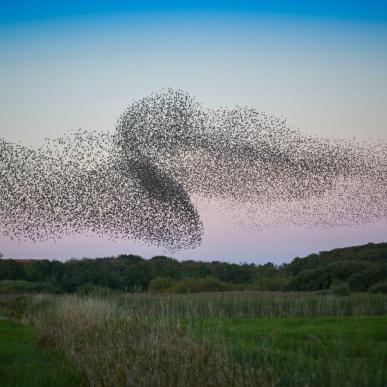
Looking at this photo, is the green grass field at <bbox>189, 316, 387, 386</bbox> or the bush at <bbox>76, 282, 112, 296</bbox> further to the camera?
the bush at <bbox>76, 282, 112, 296</bbox>

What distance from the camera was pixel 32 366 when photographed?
1345cm

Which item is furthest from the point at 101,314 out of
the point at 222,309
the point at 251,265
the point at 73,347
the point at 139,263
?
the point at 251,265

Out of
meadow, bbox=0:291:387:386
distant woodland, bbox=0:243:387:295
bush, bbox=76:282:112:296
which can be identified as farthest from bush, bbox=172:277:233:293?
meadow, bbox=0:291:387:386

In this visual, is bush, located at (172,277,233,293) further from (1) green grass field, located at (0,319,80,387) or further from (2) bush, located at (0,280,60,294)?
(1) green grass field, located at (0,319,80,387)

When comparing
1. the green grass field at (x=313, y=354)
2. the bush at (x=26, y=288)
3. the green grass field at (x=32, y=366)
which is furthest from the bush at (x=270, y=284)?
the green grass field at (x=32, y=366)

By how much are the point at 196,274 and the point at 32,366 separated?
52.6 m

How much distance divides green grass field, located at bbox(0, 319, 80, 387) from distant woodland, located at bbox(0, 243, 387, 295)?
Result: 897 inches

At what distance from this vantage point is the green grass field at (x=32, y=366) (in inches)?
445

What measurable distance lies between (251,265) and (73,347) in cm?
5831

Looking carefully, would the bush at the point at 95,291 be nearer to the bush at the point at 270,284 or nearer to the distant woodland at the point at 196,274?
the distant woodland at the point at 196,274

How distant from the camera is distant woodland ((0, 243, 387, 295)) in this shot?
46781mm

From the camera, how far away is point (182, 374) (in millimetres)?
7156

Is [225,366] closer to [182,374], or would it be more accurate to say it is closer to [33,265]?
[182,374]

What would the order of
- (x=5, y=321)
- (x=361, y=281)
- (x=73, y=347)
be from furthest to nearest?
(x=361, y=281) < (x=5, y=321) < (x=73, y=347)
